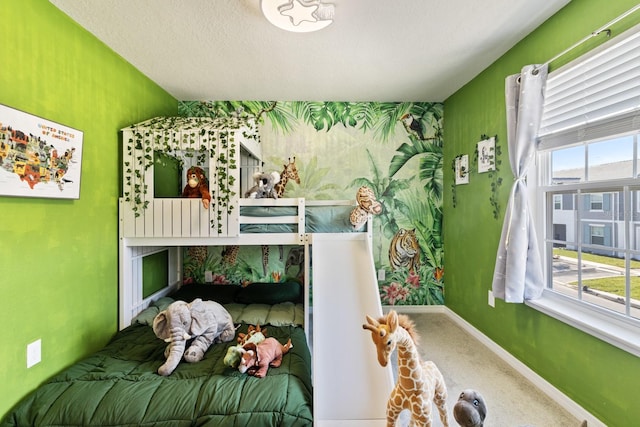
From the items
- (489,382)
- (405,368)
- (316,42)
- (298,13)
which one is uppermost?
(316,42)

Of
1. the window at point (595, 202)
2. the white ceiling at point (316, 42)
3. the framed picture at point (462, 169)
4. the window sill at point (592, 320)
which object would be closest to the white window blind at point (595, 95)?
the window at point (595, 202)

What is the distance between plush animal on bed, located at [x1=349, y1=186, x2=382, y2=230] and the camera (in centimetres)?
234

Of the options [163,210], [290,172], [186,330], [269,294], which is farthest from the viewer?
[290,172]

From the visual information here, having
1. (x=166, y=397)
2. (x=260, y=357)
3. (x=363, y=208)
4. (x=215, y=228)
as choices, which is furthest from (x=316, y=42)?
(x=166, y=397)

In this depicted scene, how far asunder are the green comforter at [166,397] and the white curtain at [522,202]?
60.3 inches

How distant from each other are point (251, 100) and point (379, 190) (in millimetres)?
1821

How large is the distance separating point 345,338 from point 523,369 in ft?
4.45

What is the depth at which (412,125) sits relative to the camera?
333cm

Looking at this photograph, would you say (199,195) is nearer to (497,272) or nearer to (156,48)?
(156,48)

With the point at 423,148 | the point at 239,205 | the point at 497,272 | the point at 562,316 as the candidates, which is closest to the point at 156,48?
the point at 239,205

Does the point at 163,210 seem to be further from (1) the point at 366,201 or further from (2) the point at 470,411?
(2) the point at 470,411

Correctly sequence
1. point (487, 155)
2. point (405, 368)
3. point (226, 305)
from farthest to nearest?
point (226, 305), point (487, 155), point (405, 368)

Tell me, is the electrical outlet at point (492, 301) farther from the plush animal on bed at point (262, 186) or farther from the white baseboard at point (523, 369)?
the plush animal on bed at point (262, 186)

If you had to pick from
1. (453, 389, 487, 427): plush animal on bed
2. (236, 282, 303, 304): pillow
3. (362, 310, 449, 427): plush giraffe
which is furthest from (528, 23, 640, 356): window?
(236, 282, 303, 304): pillow
